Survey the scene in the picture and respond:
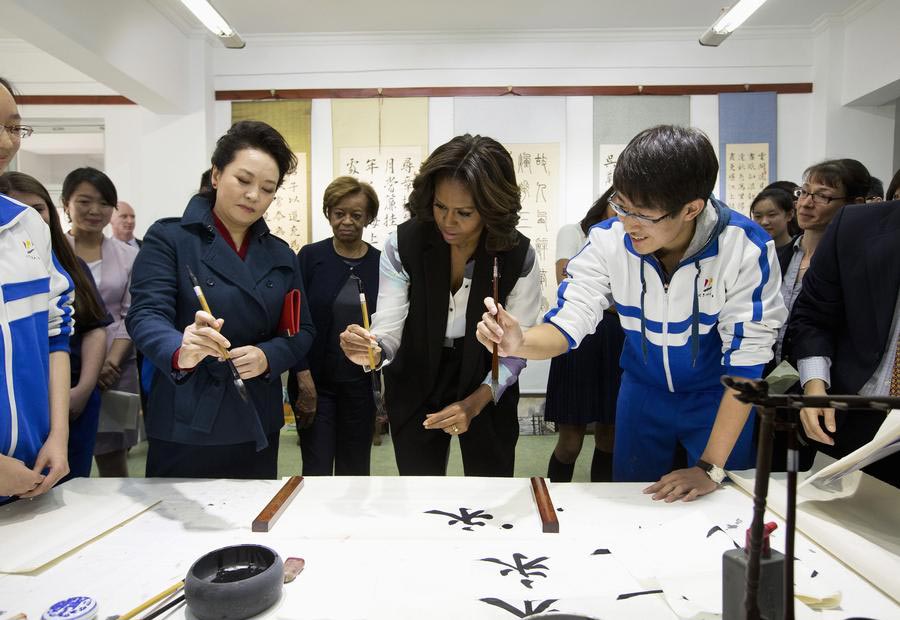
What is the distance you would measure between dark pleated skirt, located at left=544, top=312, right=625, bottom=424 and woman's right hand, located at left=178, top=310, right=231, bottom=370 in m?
1.85

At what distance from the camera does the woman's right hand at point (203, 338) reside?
1.23 m

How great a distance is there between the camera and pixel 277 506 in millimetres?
1239

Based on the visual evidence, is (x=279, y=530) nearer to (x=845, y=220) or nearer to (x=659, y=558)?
(x=659, y=558)

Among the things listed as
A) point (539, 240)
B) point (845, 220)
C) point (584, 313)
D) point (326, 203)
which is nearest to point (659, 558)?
point (584, 313)

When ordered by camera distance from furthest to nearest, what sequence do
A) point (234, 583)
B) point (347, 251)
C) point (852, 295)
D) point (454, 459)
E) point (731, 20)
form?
point (454, 459)
point (731, 20)
point (347, 251)
point (852, 295)
point (234, 583)

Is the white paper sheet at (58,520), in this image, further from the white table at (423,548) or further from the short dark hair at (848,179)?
the short dark hair at (848,179)

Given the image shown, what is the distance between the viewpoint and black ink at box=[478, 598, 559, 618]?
89 cm

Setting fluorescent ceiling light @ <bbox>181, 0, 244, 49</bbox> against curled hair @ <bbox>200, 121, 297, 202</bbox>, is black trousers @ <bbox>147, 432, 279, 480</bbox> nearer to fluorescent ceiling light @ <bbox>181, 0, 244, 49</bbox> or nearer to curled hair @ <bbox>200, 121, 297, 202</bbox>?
curled hair @ <bbox>200, 121, 297, 202</bbox>

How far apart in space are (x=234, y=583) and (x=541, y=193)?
14.0 feet

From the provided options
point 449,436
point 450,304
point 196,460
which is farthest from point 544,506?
point 196,460

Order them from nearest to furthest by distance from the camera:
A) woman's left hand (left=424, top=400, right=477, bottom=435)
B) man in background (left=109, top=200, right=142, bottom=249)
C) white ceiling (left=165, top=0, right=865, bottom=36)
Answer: woman's left hand (left=424, top=400, right=477, bottom=435)
man in background (left=109, top=200, right=142, bottom=249)
white ceiling (left=165, top=0, right=865, bottom=36)

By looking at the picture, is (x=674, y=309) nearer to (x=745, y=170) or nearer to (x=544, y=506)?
(x=544, y=506)

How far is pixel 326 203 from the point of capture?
2.65 meters

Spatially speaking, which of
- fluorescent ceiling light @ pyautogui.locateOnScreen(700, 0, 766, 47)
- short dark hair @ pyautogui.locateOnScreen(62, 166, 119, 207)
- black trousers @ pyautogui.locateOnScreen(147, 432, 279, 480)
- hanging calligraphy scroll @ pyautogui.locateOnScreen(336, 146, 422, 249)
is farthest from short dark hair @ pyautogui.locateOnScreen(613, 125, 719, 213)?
hanging calligraphy scroll @ pyautogui.locateOnScreen(336, 146, 422, 249)
